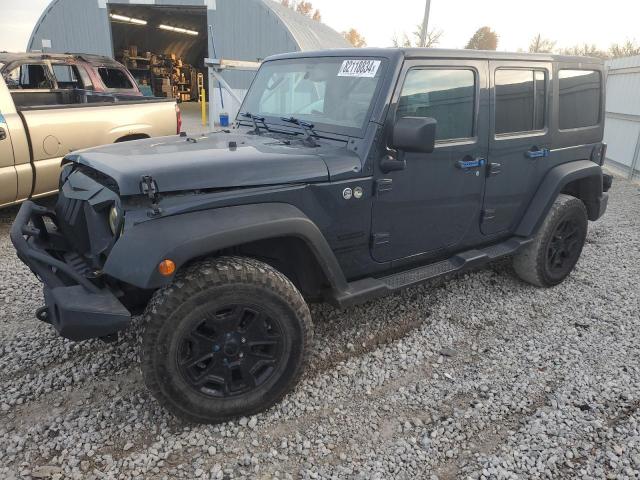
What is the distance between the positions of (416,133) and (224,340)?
1483 millimetres

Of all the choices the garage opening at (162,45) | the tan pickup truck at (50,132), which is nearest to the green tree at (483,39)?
the garage opening at (162,45)

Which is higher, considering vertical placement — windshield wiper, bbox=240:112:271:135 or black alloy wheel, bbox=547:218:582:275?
windshield wiper, bbox=240:112:271:135

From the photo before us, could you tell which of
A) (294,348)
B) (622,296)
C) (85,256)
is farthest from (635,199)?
(85,256)

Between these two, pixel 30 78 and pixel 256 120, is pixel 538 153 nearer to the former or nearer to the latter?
pixel 256 120

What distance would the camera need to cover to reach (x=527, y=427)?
102 inches

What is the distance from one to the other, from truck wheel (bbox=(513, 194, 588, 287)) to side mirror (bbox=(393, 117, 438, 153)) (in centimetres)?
186

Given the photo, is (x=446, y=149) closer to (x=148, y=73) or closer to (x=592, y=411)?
(x=592, y=411)

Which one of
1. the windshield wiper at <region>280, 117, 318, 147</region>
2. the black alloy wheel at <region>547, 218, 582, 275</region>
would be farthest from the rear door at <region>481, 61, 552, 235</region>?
the windshield wiper at <region>280, 117, 318, 147</region>

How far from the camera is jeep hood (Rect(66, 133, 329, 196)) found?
230cm

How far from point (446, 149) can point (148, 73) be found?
23.8 metres

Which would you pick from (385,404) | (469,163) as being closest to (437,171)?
(469,163)

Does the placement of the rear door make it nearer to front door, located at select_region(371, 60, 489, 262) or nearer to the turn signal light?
front door, located at select_region(371, 60, 489, 262)

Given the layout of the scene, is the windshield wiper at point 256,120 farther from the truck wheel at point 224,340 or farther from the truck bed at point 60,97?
the truck bed at point 60,97

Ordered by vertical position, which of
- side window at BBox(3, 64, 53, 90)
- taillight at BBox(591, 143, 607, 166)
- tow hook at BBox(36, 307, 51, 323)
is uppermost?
side window at BBox(3, 64, 53, 90)
